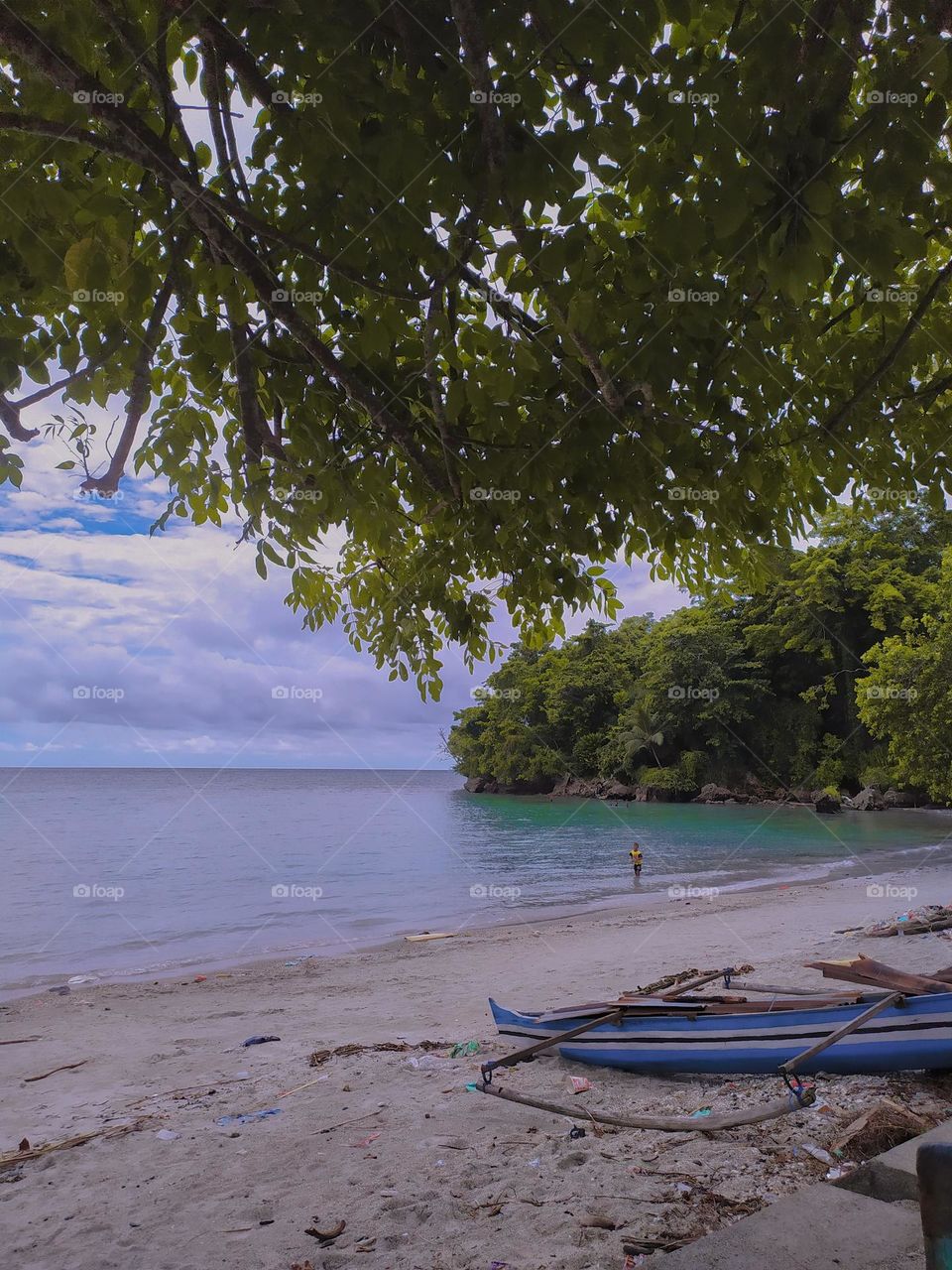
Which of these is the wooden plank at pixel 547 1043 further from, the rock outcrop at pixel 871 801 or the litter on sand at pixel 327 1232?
the rock outcrop at pixel 871 801

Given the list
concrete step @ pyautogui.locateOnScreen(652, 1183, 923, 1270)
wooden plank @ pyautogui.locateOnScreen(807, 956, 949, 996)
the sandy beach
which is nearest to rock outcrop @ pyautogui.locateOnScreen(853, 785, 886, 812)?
the sandy beach

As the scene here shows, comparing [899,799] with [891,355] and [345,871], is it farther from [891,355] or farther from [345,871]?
[891,355]

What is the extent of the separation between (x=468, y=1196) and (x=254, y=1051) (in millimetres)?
4304

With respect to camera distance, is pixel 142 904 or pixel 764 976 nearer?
pixel 764 976

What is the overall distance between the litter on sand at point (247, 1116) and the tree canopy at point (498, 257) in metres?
3.61

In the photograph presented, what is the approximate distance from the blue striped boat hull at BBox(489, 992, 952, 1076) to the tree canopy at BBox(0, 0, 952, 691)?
2.65 m

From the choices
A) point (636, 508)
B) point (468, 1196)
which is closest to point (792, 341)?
point (636, 508)

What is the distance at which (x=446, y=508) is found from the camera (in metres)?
4.51

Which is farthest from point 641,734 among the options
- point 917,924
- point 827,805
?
point 917,924

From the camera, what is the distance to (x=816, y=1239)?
5.93 feet

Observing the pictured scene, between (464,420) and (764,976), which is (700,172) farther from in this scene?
(764,976)

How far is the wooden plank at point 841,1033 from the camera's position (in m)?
3.94

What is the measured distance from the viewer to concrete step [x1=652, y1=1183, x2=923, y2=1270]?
5.71 feet

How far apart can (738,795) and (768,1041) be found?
1813 inches
